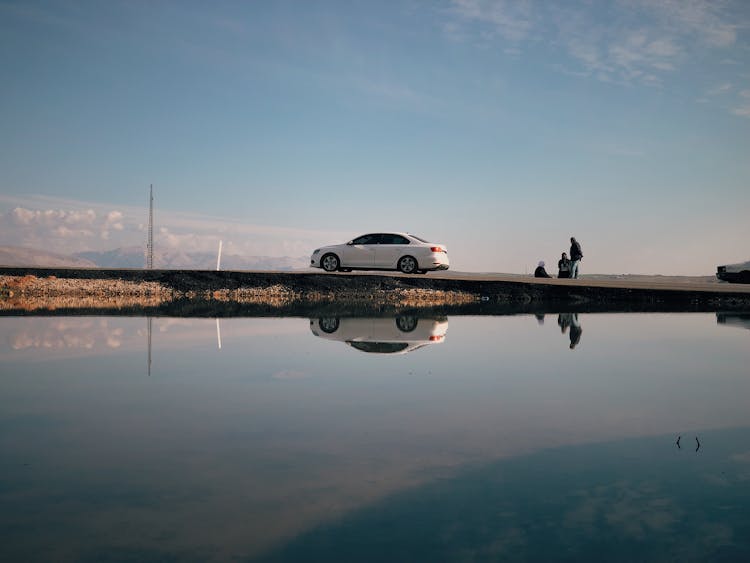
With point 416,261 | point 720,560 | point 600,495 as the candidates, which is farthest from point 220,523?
point 416,261

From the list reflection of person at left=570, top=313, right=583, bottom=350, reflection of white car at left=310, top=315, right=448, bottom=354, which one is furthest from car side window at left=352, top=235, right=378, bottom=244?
reflection of person at left=570, top=313, right=583, bottom=350

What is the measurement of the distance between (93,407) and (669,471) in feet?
18.8

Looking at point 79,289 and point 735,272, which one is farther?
point 735,272

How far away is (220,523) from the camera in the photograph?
3973mm

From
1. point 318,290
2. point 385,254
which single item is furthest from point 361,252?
point 318,290

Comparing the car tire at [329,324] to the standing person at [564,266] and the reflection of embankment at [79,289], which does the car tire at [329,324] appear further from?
the standing person at [564,266]

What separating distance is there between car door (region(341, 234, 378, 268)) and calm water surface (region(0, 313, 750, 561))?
17.5 meters

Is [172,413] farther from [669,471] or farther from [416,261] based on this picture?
[416,261]

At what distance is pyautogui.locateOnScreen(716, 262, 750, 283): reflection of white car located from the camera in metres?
34.4

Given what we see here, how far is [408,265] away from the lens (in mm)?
27922

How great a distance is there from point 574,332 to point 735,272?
976 inches

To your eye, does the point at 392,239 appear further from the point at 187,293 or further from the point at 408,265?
the point at 187,293

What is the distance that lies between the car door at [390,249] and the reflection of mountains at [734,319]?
Answer: 1231 centimetres

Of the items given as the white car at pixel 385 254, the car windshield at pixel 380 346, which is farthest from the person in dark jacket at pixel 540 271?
the car windshield at pixel 380 346
